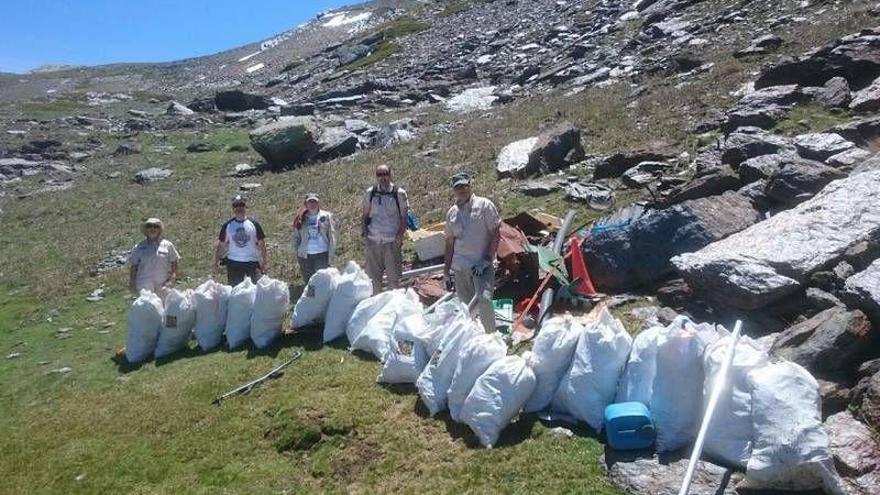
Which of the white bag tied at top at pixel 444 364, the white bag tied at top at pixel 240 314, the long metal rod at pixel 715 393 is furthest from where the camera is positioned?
the white bag tied at top at pixel 240 314

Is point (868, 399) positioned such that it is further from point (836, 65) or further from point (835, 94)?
point (836, 65)

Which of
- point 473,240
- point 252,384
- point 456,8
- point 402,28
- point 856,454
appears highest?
point 456,8

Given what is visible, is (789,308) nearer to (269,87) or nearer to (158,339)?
(158,339)

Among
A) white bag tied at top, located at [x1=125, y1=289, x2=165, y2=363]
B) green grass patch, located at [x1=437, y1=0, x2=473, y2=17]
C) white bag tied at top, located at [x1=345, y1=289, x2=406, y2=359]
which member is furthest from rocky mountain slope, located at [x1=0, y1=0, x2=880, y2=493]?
green grass patch, located at [x1=437, y1=0, x2=473, y2=17]

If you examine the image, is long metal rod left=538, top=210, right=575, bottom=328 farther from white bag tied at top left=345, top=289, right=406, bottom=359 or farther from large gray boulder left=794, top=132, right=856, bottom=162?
large gray boulder left=794, top=132, right=856, bottom=162

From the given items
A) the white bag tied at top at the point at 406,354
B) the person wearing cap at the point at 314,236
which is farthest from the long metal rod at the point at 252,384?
the person wearing cap at the point at 314,236

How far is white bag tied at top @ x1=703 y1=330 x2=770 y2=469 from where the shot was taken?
582cm

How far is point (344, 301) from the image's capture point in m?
10.2

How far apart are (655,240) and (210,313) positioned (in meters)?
6.34

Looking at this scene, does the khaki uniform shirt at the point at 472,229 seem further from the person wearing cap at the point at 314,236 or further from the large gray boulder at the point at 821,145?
the large gray boulder at the point at 821,145

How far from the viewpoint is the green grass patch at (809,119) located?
605 inches

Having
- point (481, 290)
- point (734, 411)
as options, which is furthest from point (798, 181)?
point (734, 411)

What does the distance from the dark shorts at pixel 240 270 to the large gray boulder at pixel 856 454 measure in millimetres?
8309

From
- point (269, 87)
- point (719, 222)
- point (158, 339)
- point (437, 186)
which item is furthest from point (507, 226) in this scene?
point (269, 87)
